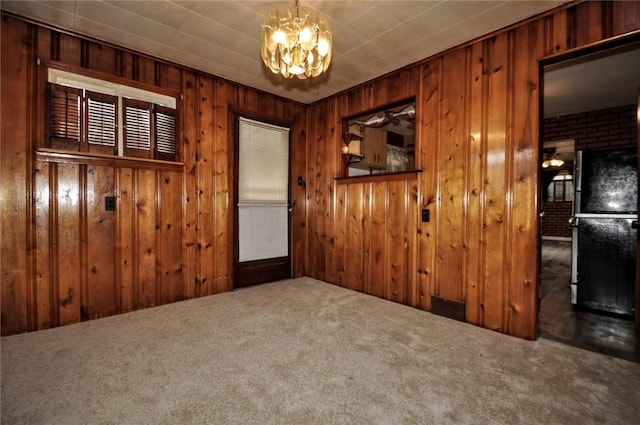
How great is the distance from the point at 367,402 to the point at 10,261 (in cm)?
314

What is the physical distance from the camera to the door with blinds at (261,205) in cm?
396

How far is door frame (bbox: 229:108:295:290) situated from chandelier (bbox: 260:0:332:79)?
75.3 inches

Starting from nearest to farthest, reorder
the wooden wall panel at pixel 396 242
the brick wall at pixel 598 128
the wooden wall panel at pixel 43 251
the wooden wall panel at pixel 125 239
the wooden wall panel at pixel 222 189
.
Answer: the wooden wall panel at pixel 43 251, the wooden wall panel at pixel 125 239, the wooden wall panel at pixel 396 242, the wooden wall panel at pixel 222 189, the brick wall at pixel 598 128

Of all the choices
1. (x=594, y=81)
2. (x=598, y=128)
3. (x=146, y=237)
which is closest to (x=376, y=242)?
(x=146, y=237)

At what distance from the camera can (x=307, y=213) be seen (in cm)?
460

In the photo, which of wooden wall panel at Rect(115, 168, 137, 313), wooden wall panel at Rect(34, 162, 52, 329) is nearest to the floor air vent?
wooden wall panel at Rect(115, 168, 137, 313)

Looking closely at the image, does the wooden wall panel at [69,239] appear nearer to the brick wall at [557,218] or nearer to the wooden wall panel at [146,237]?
the wooden wall panel at [146,237]

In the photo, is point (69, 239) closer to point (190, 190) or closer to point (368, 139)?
point (190, 190)

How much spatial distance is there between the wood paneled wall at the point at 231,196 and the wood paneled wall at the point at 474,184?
0.01m

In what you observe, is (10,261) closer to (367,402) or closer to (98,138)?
(98,138)

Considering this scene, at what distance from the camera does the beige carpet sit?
1503mm

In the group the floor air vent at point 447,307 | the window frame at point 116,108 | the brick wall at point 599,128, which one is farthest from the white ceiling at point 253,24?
the brick wall at point 599,128

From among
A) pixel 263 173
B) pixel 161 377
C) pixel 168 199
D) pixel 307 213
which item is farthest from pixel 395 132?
pixel 161 377

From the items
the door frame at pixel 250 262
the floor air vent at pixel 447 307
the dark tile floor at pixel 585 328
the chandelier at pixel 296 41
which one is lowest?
the dark tile floor at pixel 585 328
